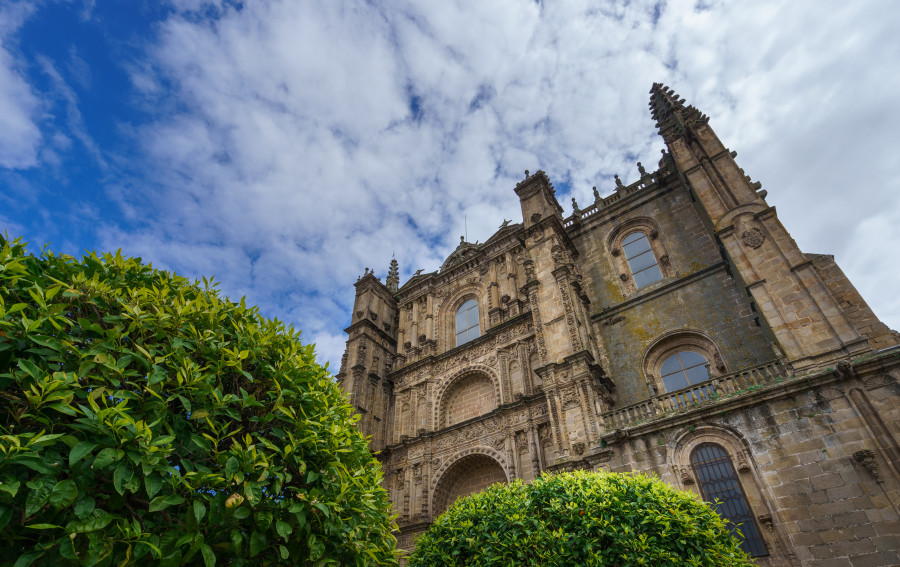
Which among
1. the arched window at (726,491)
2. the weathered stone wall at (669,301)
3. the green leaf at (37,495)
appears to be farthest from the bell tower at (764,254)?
the green leaf at (37,495)

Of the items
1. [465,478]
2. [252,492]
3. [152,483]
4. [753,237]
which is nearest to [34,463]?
[152,483]

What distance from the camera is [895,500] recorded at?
914 cm

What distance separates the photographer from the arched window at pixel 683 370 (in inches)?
597

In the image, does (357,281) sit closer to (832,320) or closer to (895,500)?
(832,320)

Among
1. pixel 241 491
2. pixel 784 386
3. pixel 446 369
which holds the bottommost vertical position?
pixel 241 491

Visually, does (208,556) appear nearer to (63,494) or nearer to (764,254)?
(63,494)

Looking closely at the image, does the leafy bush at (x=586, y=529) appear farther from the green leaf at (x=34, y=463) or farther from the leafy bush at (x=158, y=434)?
the green leaf at (x=34, y=463)

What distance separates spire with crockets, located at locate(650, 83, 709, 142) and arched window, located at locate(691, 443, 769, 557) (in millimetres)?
11722

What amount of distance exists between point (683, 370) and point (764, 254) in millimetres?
4431

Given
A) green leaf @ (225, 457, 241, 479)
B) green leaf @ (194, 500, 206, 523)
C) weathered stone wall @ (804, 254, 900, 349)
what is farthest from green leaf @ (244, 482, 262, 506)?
weathered stone wall @ (804, 254, 900, 349)

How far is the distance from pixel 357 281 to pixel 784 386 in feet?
67.8

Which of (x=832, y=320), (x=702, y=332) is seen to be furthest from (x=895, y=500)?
(x=702, y=332)

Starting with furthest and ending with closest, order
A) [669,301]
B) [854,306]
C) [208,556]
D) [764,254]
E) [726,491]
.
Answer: [669,301]
[854,306]
[764,254]
[726,491]
[208,556]

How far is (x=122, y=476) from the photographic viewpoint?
13.1 ft
